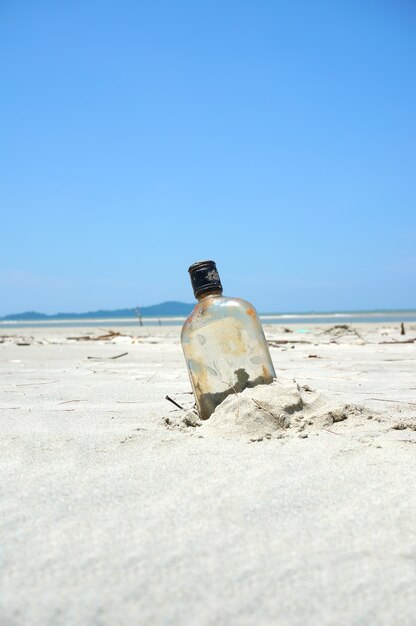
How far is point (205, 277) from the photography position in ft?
5.79

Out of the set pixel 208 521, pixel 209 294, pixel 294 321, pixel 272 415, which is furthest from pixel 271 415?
pixel 294 321

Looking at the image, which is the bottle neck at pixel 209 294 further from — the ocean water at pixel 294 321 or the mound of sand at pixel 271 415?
the ocean water at pixel 294 321

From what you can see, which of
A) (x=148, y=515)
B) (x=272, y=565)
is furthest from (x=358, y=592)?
(x=148, y=515)

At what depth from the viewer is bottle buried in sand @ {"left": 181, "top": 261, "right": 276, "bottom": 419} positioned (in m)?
1.75

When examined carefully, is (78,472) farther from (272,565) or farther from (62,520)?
(272,565)

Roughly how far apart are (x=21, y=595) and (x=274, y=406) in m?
0.97

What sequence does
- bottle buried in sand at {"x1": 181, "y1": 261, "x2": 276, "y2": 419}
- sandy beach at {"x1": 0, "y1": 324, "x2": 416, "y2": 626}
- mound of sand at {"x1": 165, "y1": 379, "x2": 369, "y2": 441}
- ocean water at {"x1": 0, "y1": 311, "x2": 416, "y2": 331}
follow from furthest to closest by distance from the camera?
1. ocean water at {"x1": 0, "y1": 311, "x2": 416, "y2": 331}
2. bottle buried in sand at {"x1": 181, "y1": 261, "x2": 276, "y2": 419}
3. mound of sand at {"x1": 165, "y1": 379, "x2": 369, "y2": 441}
4. sandy beach at {"x1": 0, "y1": 324, "x2": 416, "y2": 626}

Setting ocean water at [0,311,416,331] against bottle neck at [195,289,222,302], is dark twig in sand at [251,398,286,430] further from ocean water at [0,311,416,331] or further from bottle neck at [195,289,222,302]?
ocean water at [0,311,416,331]

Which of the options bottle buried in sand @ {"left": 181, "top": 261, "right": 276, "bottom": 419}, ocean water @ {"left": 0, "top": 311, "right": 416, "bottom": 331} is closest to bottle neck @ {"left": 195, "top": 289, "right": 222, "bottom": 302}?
bottle buried in sand @ {"left": 181, "top": 261, "right": 276, "bottom": 419}

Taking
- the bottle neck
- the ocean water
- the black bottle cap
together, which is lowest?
the ocean water

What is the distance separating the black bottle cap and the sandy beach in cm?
45

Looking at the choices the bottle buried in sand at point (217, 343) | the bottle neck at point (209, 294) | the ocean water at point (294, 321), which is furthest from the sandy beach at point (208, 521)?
the ocean water at point (294, 321)

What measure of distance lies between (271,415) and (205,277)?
51 cm

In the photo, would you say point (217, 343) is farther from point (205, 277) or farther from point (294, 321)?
point (294, 321)
